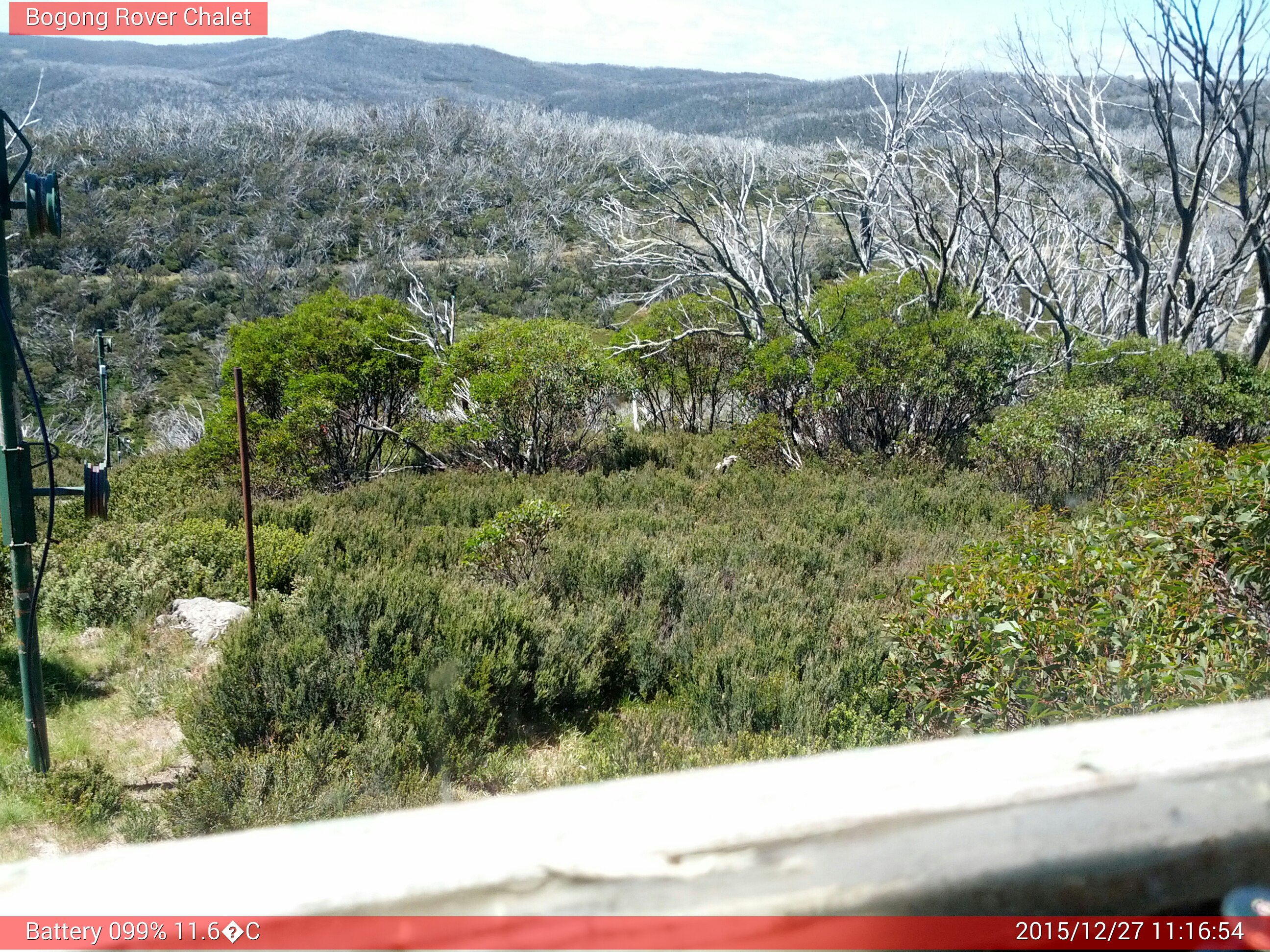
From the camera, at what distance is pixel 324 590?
245 inches

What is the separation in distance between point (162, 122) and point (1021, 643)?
5861 centimetres

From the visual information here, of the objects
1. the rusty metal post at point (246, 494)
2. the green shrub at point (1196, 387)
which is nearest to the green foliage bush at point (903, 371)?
the green shrub at point (1196, 387)

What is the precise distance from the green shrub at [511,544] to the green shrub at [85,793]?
3.11 meters

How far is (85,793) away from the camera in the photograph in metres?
4.37

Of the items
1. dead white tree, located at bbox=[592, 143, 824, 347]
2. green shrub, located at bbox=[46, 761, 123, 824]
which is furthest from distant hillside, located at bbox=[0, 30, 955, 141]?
green shrub, located at bbox=[46, 761, 123, 824]

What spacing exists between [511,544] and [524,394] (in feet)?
15.8

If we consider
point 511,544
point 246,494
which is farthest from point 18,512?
point 511,544

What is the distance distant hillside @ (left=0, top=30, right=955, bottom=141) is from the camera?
206 ft

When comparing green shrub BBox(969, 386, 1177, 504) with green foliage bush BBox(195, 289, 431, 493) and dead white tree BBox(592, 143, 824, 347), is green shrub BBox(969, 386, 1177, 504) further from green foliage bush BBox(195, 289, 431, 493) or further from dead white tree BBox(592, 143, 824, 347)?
green foliage bush BBox(195, 289, 431, 493)

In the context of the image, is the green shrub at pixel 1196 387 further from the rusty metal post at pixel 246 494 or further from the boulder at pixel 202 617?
the boulder at pixel 202 617

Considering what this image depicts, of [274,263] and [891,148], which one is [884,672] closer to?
[891,148]

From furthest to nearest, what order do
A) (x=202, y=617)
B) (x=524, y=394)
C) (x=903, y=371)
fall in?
(x=524, y=394)
(x=903, y=371)
(x=202, y=617)

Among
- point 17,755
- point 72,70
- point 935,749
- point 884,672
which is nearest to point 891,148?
point 884,672

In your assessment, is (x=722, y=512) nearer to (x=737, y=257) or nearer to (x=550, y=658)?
(x=550, y=658)
